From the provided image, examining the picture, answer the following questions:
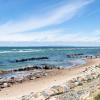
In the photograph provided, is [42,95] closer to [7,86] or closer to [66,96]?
[66,96]

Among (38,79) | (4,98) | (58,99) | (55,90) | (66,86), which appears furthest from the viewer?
(38,79)

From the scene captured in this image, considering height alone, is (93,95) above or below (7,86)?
above

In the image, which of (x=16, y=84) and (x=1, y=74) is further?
(x=1, y=74)

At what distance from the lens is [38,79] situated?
87.6ft

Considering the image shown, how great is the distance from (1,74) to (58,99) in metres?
19.8

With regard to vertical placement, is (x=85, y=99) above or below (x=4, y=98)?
above

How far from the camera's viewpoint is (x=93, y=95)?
37.6 ft

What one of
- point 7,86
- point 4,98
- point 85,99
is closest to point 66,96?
point 85,99

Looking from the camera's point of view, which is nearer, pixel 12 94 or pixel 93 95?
pixel 93 95

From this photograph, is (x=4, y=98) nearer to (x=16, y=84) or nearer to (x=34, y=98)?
(x=34, y=98)

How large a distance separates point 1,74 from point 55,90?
56.5ft

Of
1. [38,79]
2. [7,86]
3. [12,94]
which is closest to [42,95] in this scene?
[12,94]

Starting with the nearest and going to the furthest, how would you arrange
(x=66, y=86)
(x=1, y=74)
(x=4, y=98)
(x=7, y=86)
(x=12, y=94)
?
(x=66, y=86)
(x=4, y=98)
(x=12, y=94)
(x=7, y=86)
(x=1, y=74)

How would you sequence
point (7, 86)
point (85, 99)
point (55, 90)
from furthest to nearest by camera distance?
point (7, 86)
point (55, 90)
point (85, 99)
